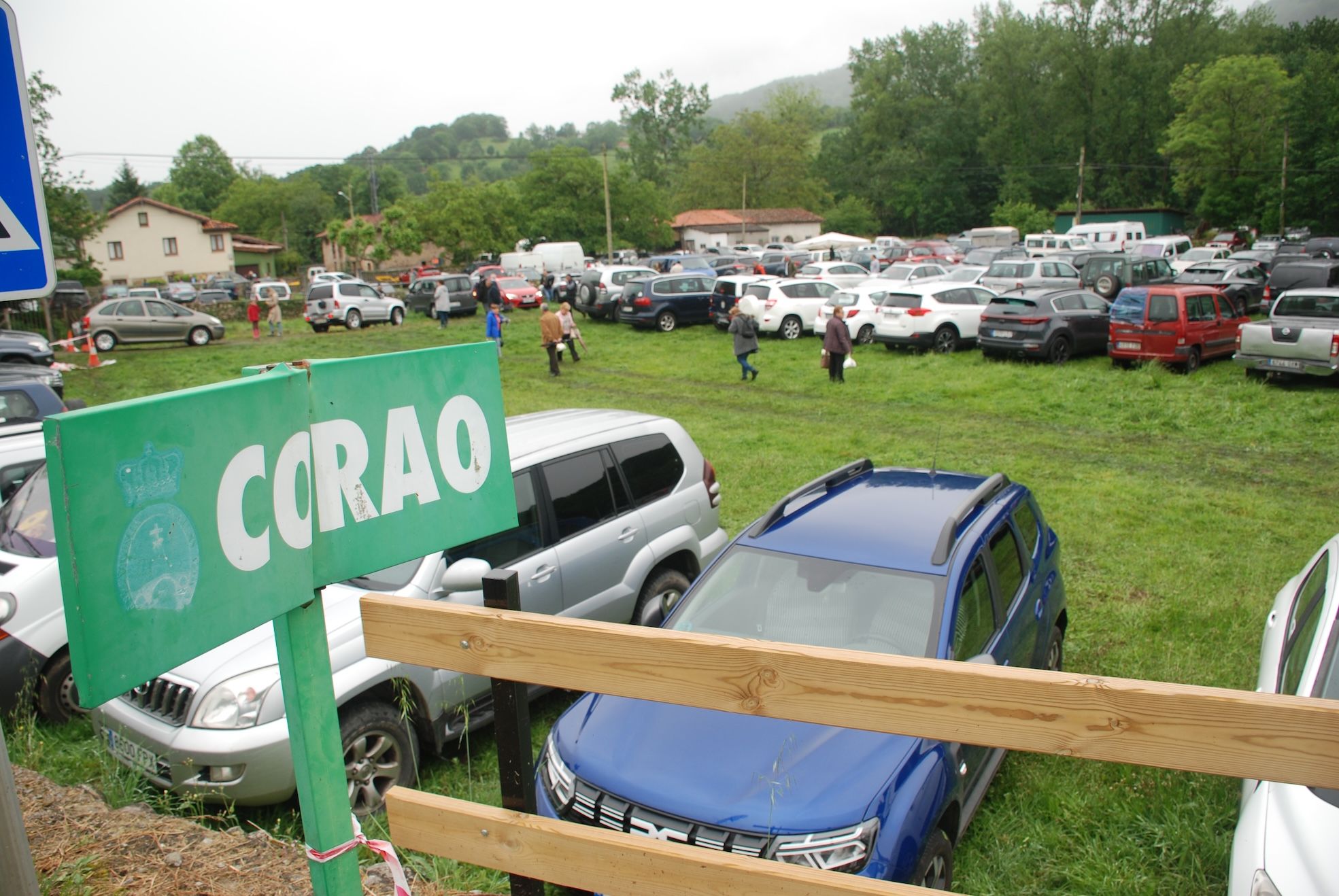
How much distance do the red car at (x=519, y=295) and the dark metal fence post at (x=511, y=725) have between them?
30162 mm

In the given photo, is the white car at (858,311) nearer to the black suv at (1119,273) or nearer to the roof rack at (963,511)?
the black suv at (1119,273)

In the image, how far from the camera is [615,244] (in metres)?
62.2

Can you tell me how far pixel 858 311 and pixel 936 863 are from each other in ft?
62.1

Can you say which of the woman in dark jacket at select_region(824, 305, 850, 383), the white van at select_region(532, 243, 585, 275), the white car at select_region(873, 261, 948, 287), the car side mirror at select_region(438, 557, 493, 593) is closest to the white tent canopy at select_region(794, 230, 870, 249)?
the white van at select_region(532, 243, 585, 275)

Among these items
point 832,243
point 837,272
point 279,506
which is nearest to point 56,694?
point 279,506

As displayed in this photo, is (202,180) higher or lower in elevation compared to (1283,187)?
higher

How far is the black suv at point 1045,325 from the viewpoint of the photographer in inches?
709

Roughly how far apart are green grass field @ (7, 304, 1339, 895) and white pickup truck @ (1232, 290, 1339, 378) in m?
0.46

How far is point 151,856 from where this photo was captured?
3299mm

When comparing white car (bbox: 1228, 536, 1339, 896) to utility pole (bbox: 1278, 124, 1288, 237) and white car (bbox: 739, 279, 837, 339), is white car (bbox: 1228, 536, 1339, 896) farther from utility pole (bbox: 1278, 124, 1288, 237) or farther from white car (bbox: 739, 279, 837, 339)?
utility pole (bbox: 1278, 124, 1288, 237)

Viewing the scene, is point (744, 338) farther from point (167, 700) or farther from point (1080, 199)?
point (1080, 199)

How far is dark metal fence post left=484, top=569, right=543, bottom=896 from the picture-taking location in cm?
225

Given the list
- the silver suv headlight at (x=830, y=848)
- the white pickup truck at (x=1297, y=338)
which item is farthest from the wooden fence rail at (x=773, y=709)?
the white pickup truck at (x=1297, y=338)

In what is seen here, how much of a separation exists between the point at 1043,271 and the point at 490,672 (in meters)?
27.4
